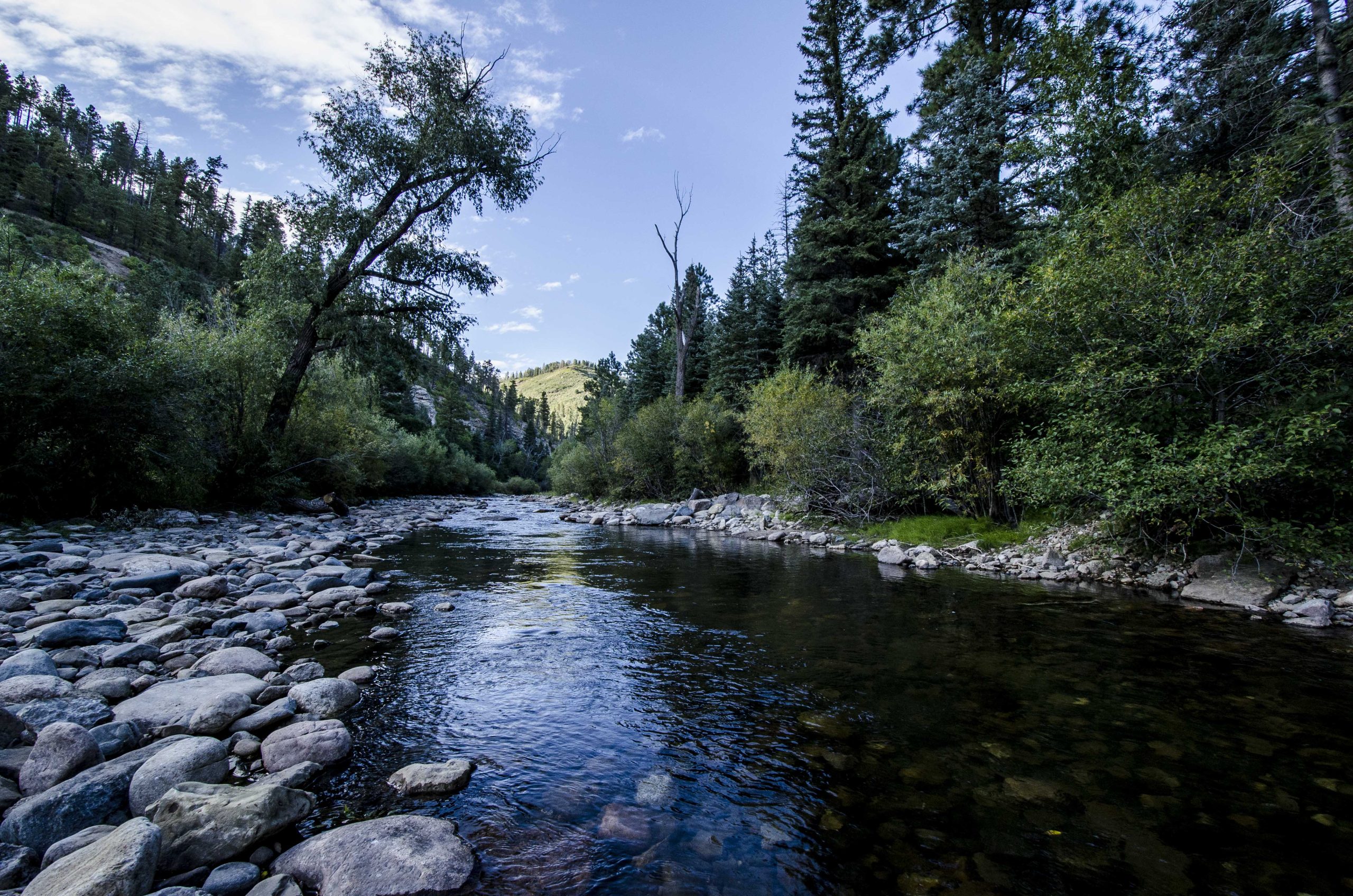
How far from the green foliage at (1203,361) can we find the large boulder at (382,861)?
32.2ft

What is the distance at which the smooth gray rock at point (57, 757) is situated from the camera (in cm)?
262

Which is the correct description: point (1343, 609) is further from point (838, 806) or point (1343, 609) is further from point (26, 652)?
point (26, 652)

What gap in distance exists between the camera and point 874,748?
3746mm

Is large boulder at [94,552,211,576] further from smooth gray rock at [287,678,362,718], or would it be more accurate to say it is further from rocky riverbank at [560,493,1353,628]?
rocky riverbank at [560,493,1353,628]

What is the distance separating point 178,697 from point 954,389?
1406 cm

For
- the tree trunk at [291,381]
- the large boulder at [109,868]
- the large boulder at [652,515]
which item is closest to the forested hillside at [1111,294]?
the large boulder at [652,515]

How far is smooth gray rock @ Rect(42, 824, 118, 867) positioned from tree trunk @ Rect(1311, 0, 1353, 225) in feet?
49.2

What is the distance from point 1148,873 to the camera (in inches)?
99.0

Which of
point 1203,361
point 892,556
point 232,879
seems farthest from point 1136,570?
point 232,879

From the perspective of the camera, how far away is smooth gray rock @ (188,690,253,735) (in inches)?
138

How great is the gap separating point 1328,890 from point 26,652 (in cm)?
805

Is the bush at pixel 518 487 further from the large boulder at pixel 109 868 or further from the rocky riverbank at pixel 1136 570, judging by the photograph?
the large boulder at pixel 109 868

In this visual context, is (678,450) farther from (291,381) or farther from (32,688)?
(32,688)

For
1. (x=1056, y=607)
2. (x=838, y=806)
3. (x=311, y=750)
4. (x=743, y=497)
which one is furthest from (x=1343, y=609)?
(x=743, y=497)
